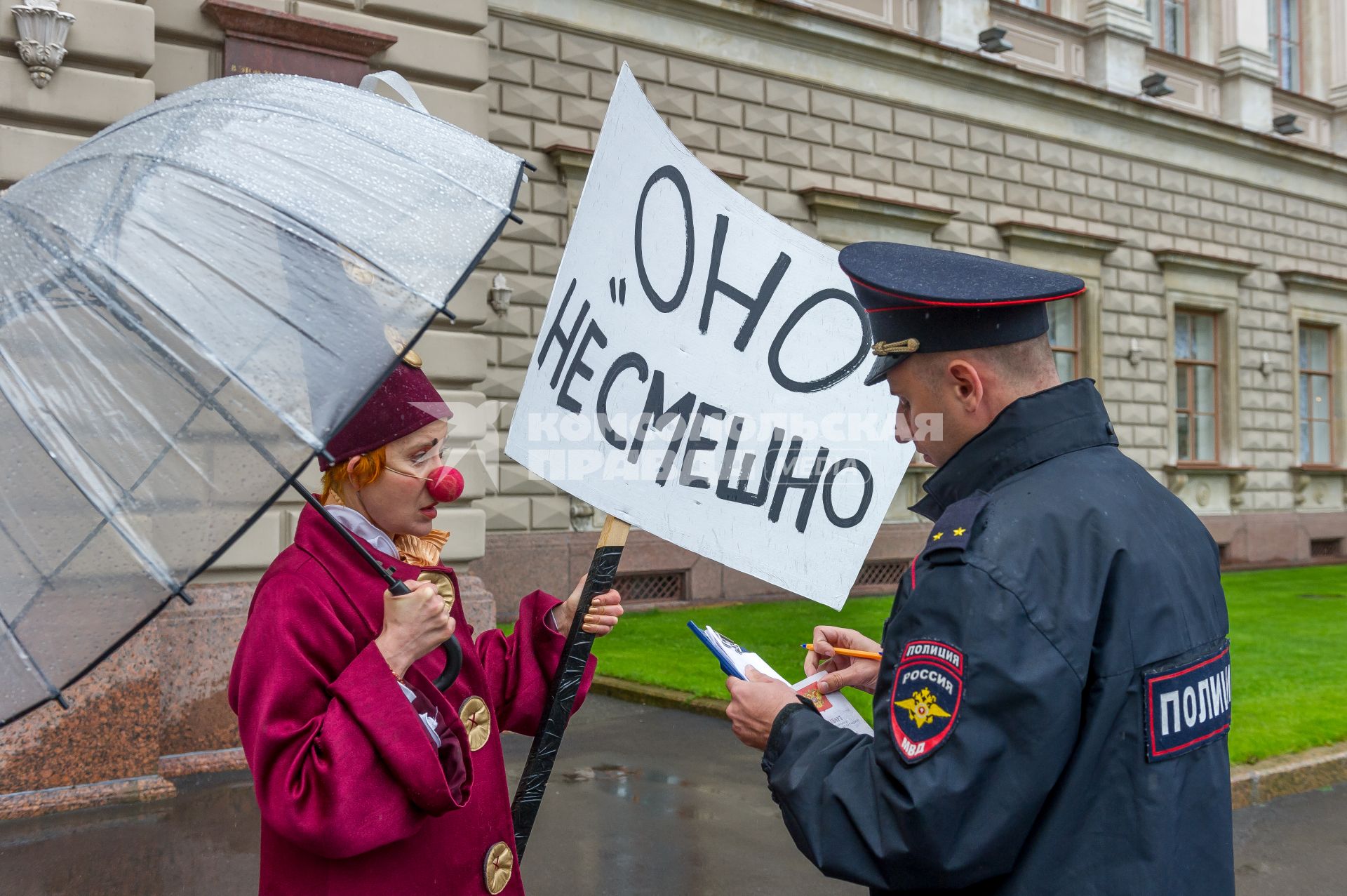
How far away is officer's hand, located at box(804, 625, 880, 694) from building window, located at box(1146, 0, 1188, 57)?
57.1 feet

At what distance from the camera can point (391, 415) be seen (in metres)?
2.25

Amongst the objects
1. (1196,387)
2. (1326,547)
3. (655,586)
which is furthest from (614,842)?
(1326,547)

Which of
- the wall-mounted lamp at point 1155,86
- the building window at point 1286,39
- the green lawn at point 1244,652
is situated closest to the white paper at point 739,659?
the green lawn at point 1244,652

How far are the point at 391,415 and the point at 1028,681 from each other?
1.32m

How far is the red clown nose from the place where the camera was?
7.48 ft

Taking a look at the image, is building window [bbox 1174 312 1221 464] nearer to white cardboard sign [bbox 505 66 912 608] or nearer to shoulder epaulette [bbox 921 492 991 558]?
white cardboard sign [bbox 505 66 912 608]

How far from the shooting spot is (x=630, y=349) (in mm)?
2510

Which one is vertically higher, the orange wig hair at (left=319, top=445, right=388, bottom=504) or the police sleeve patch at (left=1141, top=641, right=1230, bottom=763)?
the orange wig hair at (left=319, top=445, right=388, bottom=504)

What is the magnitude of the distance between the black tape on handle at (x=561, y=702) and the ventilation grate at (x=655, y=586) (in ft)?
29.3

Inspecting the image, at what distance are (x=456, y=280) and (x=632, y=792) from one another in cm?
437

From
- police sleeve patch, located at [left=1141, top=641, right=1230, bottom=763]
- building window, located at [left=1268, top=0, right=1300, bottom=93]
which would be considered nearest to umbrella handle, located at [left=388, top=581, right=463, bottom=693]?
police sleeve patch, located at [left=1141, top=641, right=1230, bottom=763]

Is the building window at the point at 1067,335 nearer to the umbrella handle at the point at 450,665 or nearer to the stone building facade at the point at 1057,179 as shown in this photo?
the stone building facade at the point at 1057,179

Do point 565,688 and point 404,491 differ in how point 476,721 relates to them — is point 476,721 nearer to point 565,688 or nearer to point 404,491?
point 565,688

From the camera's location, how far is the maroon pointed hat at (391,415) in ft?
7.29
